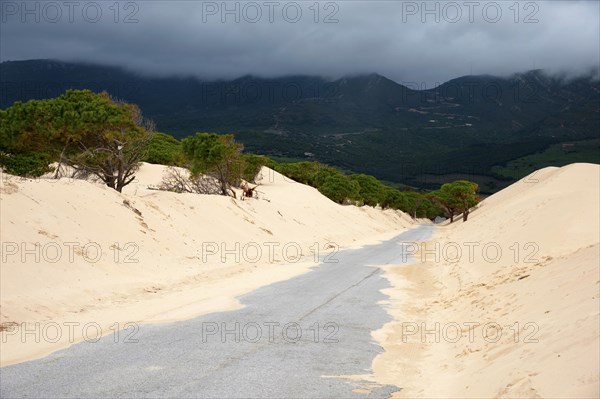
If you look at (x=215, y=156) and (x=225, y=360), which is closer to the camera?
(x=225, y=360)

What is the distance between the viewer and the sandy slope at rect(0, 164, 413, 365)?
39.3 feet

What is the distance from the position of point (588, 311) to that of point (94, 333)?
32.5 feet

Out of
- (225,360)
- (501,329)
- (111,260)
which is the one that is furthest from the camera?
(111,260)

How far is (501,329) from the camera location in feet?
35.6

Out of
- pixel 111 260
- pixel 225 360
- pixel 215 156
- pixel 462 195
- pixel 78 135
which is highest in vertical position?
pixel 78 135

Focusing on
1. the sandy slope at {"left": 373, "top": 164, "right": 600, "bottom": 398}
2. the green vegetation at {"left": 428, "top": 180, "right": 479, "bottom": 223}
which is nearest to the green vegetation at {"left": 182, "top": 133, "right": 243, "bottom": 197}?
the sandy slope at {"left": 373, "top": 164, "right": 600, "bottom": 398}

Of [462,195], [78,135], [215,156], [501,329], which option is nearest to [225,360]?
[501,329]

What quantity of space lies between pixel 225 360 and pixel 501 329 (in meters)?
6.28

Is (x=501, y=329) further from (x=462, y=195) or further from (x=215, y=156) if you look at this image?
(x=462, y=195)

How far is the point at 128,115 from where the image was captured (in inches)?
1217

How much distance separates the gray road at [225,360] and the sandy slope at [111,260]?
1175 millimetres

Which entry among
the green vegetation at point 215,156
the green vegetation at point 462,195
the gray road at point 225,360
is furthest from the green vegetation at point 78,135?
the green vegetation at point 462,195

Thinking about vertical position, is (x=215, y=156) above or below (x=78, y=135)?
below

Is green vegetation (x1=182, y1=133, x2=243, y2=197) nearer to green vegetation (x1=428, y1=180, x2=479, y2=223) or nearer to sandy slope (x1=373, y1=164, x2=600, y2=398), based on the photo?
sandy slope (x1=373, y1=164, x2=600, y2=398)
